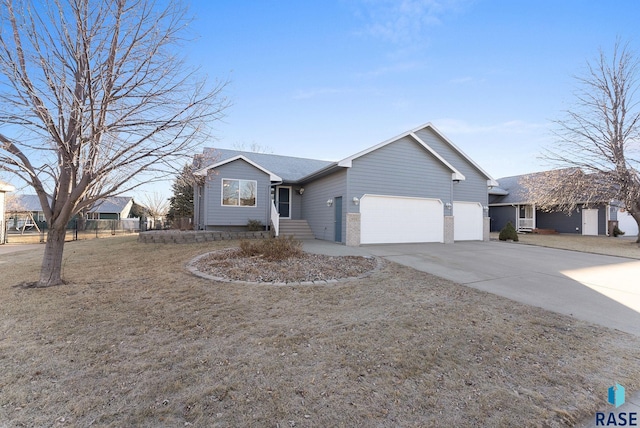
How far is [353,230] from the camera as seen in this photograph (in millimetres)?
12000

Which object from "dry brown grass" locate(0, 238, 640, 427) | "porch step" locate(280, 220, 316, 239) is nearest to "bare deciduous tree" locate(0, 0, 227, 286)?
"dry brown grass" locate(0, 238, 640, 427)

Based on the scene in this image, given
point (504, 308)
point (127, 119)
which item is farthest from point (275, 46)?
point (504, 308)

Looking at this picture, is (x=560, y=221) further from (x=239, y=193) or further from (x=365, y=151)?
(x=239, y=193)

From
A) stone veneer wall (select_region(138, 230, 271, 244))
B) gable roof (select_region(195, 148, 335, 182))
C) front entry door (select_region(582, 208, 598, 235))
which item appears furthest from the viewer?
front entry door (select_region(582, 208, 598, 235))

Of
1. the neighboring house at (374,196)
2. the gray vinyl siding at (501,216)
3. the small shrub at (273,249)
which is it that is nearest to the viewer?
the small shrub at (273,249)

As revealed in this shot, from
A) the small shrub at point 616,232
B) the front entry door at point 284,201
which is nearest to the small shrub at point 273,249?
the front entry door at point 284,201

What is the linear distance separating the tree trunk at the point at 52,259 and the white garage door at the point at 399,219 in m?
9.48

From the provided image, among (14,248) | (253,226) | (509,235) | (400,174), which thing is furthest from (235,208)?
(509,235)

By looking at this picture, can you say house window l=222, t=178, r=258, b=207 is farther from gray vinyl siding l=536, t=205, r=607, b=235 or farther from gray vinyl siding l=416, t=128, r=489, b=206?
gray vinyl siding l=536, t=205, r=607, b=235

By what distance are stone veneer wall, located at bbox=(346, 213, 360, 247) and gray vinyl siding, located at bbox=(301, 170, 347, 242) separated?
26 centimetres

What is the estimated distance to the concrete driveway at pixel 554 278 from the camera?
197 inches

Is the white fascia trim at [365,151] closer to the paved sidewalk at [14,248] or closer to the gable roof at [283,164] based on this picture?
the gable roof at [283,164]

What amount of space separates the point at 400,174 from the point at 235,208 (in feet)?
25.8

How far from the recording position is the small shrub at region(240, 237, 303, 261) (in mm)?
7660
